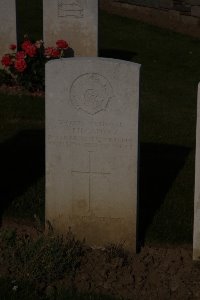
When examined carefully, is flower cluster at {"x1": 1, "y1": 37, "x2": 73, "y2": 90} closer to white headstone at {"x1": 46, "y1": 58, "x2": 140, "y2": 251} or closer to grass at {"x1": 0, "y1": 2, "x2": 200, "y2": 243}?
grass at {"x1": 0, "y1": 2, "x2": 200, "y2": 243}

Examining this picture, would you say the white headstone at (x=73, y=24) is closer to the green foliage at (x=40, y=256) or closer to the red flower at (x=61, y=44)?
the red flower at (x=61, y=44)

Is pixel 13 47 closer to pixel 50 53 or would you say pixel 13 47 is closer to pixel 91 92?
pixel 50 53

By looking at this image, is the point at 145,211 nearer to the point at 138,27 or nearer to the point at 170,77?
the point at 170,77

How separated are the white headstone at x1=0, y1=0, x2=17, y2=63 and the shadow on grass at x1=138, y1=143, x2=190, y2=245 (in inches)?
132

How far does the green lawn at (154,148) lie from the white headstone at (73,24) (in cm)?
105

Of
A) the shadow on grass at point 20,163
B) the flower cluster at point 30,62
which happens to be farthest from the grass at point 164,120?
the flower cluster at point 30,62

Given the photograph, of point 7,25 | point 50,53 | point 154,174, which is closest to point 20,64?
point 50,53


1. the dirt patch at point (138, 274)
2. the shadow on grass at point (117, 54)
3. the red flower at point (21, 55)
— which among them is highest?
the red flower at point (21, 55)

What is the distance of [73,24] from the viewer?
11.0 meters

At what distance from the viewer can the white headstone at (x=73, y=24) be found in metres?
10.8

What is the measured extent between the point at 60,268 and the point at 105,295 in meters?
0.37

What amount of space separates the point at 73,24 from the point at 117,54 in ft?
8.51

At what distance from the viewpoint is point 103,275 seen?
504 cm

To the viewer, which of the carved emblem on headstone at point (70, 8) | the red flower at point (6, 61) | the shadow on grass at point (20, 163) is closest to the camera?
the shadow on grass at point (20, 163)
